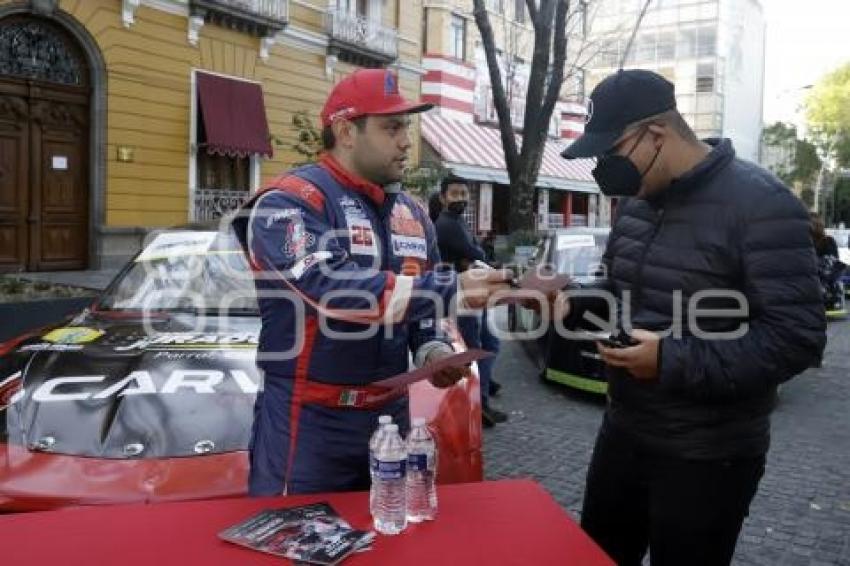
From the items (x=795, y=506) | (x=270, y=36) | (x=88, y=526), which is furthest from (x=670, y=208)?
(x=270, y=36)

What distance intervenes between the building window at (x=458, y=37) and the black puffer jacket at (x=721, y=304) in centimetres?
2306

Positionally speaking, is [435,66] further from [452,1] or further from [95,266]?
[95,266]

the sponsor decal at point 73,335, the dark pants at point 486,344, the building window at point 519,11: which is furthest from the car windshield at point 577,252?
the building window at point 519,11

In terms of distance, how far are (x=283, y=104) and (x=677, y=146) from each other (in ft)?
52.8

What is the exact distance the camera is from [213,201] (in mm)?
16234

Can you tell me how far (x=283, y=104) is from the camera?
17.5 m

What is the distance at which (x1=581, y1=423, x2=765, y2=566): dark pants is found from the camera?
2.21 m

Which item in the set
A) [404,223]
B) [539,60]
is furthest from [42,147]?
[404,223]

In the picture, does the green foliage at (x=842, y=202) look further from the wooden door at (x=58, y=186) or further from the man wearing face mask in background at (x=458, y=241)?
the man wearing face mask in background at (x=458, y=241)

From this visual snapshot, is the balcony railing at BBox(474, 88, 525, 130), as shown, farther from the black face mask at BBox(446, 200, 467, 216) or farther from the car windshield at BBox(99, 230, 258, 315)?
the car windshield at BBox(99, 230, 258, 315)

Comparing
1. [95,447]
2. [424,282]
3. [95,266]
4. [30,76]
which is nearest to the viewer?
[424,282]

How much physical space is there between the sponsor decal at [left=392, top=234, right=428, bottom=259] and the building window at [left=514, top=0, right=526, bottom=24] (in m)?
25.5

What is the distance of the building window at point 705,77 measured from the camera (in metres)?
45.6

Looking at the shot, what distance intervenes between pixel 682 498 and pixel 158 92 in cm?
1428
